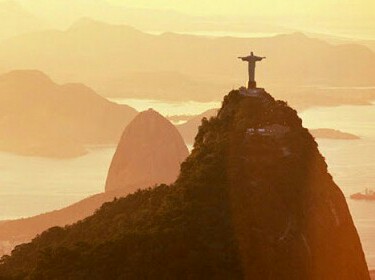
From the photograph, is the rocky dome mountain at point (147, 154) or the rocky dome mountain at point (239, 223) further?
the rocky dome mountain at point (147, 154)

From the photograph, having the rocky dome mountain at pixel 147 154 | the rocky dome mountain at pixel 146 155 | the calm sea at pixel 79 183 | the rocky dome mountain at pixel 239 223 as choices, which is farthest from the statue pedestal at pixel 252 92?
the rocky dome mountain at pixel 147 154

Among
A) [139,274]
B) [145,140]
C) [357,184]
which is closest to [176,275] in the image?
[139,274]

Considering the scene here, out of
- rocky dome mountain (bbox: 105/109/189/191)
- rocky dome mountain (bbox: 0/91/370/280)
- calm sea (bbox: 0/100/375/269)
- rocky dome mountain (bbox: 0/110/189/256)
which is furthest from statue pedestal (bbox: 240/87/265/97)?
rocky dome mountain (bbox: 105/109/189/191)

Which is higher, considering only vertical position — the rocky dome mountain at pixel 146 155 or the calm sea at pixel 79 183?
the rocky dome mountain at pixel 146 155

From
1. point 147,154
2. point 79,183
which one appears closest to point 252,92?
point 147,154

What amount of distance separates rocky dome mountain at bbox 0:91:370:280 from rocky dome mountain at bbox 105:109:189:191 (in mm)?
106584

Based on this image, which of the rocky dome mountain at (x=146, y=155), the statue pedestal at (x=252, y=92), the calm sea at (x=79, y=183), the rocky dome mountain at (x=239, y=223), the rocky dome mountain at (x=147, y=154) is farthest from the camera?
the calm sea at (x=79, y=183)

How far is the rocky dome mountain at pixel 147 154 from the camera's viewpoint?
137 m

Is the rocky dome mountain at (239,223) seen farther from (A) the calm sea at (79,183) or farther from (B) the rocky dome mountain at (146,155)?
(B) the rocky dome mountain at (146,155)

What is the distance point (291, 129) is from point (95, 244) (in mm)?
5626

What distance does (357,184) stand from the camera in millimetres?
157250

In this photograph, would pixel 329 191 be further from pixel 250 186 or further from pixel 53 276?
pixel 53 276

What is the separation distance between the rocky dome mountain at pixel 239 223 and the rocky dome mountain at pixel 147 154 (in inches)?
4196

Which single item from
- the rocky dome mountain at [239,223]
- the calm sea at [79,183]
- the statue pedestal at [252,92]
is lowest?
the calm sea at [79,183]
